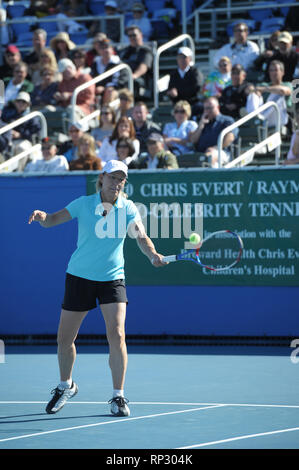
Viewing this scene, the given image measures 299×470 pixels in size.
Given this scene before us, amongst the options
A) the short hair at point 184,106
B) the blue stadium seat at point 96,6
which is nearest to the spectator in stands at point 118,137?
the short hair at point 184,106

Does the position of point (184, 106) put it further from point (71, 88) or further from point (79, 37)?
point (79, 37)

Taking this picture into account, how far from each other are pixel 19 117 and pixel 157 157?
4129 mm

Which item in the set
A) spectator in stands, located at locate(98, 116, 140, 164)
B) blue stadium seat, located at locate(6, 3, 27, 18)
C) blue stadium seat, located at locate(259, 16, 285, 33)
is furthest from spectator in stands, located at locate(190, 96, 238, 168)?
blue stadium seat, located at locate(6, 3, 27, 18)

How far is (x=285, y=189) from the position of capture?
11.9m

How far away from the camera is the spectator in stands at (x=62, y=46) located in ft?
58.3

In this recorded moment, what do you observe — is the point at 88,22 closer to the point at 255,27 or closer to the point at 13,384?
the point at 255,27

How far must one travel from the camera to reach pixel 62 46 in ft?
58.4

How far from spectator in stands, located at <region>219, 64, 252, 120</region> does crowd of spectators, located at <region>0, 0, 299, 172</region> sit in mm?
15

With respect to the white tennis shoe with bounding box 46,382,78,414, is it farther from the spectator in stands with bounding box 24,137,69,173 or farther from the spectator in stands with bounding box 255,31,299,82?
the spectator in stands with bounding box 255,31,299,82

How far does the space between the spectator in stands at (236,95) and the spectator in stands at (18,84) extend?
3.98m

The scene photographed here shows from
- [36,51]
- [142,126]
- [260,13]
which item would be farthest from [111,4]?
[142,126]

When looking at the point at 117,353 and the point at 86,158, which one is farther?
the point at 86,158

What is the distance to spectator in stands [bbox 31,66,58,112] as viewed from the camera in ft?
56.3

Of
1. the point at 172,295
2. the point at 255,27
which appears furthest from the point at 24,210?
the point at 255,27
